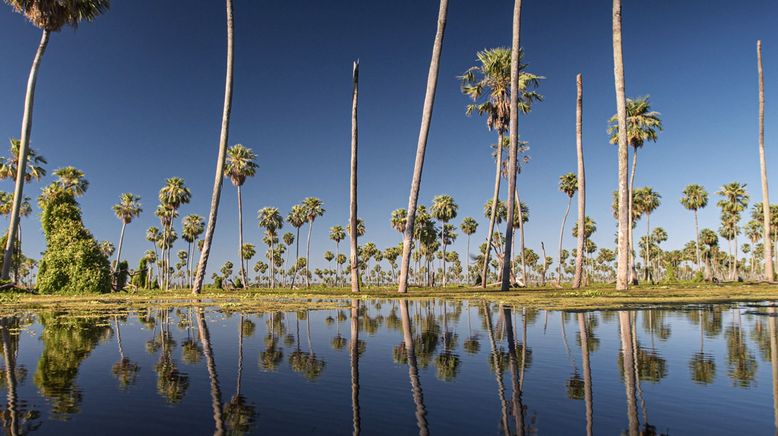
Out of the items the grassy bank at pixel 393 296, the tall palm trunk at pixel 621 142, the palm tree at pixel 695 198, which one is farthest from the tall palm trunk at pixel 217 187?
the palm tree at pixel 695 198

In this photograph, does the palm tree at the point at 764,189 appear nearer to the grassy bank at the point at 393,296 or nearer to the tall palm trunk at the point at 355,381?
the grassy bank at the point at 393,296

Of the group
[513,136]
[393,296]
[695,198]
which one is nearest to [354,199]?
[393,296]

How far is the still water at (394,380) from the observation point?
5.10 metres

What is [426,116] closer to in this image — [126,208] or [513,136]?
[513,136]

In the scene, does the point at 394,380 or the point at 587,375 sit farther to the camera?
the point at 587,375

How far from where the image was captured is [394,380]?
23.6 feet

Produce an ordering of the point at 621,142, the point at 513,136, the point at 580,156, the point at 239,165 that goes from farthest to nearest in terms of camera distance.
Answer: the point at 239,165
the point at 580,156
the point at 513,136
the point at 621,142

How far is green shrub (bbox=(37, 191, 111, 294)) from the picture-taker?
42.6 meters

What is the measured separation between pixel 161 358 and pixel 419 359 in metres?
5.31

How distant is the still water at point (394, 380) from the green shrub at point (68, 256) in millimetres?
34741

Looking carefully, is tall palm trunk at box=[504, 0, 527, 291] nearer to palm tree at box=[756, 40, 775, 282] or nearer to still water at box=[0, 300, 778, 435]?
still water at box=[0, 300, 778, 435]

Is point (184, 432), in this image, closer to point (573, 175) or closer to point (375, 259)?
point (573, 175)

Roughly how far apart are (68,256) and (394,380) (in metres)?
48.0

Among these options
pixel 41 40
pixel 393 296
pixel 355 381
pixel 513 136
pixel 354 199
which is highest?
pixel 41 40
